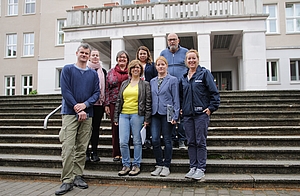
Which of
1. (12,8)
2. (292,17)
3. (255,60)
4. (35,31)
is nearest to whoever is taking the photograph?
(255,60)

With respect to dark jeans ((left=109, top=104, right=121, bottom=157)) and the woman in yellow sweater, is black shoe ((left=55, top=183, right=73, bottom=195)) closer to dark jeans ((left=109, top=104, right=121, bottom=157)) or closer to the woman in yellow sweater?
the woman in yellow sweater

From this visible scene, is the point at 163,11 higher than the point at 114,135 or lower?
higher

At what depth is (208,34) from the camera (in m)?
12.3

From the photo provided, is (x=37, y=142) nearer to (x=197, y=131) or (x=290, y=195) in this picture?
(x=197, y=131)

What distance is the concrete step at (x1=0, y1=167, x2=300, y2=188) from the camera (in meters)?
3.79

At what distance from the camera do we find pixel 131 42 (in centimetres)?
1442

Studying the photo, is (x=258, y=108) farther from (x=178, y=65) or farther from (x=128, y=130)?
(x=128, y=130)

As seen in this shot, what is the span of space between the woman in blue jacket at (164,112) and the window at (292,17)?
1626 cm

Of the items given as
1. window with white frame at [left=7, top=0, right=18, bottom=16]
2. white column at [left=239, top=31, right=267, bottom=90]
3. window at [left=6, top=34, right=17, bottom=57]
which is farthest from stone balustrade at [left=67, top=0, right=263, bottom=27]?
window with white frame at [left=7, top=0, right=18, bottom=16]

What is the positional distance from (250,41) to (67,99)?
420 inches

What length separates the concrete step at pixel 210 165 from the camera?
412cm

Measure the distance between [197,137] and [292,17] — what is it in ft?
56.1

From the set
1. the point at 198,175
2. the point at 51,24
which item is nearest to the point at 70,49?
the point at 51,24

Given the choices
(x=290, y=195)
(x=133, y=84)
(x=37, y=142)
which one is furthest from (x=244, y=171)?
(x=37, y=142)
